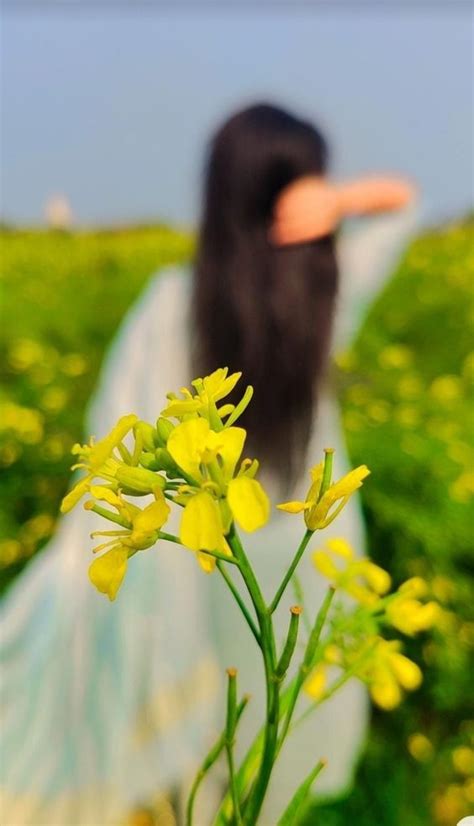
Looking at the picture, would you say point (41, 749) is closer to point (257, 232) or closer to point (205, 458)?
point (257, 232)

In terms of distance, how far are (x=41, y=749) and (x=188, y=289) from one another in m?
0.44

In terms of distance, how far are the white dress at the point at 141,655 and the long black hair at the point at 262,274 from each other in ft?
0.19

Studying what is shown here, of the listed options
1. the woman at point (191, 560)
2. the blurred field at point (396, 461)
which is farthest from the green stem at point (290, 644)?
the blurred field at point (396, 461)

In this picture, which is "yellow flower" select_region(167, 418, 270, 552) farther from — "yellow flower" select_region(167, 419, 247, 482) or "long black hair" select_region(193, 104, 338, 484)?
"long black hair" select_region(193, 104, 338, 484)

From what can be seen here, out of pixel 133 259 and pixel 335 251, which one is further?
pixel 133 259

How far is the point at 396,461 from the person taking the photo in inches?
39.8

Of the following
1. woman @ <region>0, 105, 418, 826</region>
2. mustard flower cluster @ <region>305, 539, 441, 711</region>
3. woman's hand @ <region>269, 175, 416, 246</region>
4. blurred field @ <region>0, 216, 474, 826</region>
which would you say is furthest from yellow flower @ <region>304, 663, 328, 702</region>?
blurred field @ <region>0, 216, 474, 826</region>

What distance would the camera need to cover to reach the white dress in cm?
68

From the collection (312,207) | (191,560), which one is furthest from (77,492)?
(191,560)

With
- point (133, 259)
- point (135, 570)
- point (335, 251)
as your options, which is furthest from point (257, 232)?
point (133, 259)

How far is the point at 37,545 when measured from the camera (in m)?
1.14

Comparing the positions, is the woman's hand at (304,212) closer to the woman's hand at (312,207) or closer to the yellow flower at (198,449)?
the woman's hand at (312,207)

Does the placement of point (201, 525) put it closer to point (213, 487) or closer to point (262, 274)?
point (213, 487)

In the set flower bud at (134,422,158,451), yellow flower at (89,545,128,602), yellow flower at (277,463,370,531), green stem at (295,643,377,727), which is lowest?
green stem at (295,643,377,727)
